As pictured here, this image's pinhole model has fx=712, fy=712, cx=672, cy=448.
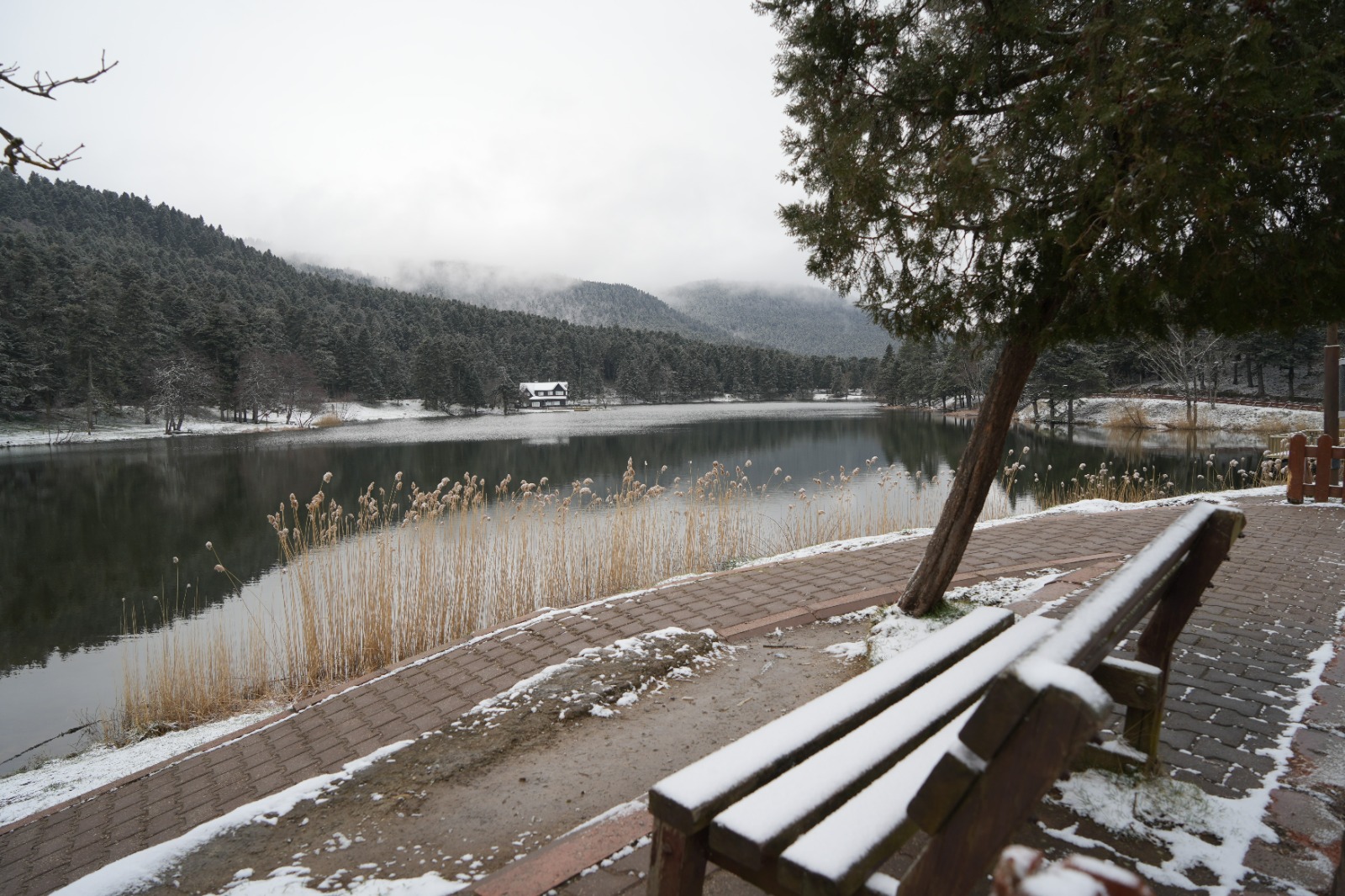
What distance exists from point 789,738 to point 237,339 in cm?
5924

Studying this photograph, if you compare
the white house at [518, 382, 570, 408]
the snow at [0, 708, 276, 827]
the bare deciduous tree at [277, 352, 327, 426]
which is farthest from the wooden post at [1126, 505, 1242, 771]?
the white house at [518, 382, 570, 408]

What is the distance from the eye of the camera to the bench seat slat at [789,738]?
150 cm

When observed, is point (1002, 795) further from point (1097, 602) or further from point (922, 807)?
point (1097, 602)

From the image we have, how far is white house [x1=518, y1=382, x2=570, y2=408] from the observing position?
305 ft

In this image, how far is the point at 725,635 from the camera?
4895 millimetres

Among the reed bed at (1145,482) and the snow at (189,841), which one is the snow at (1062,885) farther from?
the reed bed at (1145,482)

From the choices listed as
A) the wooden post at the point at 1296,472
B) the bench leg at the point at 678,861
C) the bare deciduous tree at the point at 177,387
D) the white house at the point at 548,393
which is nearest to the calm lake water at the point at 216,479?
the bare deciduous tree at the point at 177,387

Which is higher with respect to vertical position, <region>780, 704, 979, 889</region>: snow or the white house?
the white house

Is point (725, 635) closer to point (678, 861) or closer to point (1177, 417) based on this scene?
point (678, 861)

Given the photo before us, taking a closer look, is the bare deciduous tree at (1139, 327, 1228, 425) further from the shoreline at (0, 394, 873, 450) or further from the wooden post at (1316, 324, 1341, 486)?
the shoreline at (0, 394, 873, 450)

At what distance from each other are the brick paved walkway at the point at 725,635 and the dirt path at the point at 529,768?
19.3 inches

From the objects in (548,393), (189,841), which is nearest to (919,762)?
(189,841)

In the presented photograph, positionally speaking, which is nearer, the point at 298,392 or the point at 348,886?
the point at 348,886

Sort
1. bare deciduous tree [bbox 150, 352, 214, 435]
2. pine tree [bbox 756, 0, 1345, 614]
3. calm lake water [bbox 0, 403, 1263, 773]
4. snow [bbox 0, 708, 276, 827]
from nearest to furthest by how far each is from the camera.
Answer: pine tree [bbox 756, 0, 1345, 614]
snow [bbox 0, 708, 276, 827]
calm lake water [bbox 0, 403, 1263, 773]
bare deciduous tree [bbox 150, 352, 214, 435]
